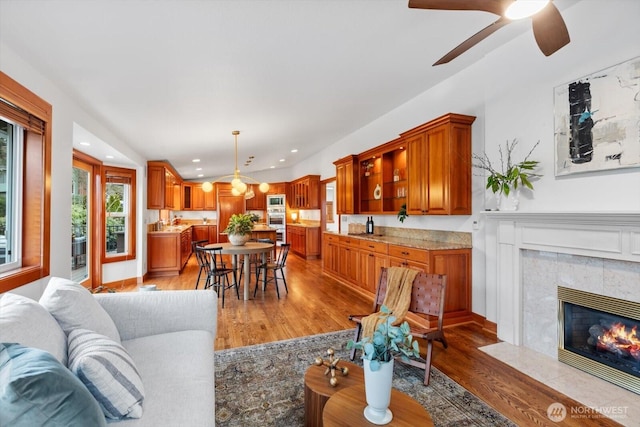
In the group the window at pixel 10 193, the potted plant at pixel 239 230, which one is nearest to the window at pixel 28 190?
the window at pixel 10 193

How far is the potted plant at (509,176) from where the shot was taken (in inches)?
112

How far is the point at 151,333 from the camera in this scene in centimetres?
214

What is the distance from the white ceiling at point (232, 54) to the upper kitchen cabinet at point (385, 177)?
0.76 m

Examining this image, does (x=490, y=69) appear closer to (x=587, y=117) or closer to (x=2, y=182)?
(x=587, y=117)

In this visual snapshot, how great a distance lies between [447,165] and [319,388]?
9.08 feet

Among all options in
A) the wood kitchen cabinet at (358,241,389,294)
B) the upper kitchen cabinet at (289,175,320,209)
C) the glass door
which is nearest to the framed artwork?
the wood kitchen cabinet at (358,241,389,294)

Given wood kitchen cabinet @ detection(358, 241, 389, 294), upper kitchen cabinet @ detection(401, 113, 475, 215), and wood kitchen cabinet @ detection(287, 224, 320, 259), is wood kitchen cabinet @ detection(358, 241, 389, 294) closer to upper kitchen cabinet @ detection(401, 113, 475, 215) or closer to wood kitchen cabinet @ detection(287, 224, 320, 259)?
upper kitchen cabinet @ detection(401, 113, 475, 215)

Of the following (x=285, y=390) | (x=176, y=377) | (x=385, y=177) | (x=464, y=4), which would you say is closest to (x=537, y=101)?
(x=464, y=4)

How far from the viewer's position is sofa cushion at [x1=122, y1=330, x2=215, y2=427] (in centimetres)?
126

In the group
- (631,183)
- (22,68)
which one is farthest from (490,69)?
(22,68)

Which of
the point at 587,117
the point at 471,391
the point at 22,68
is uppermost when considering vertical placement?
the point at 22,68

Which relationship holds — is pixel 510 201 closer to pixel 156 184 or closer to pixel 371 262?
pixel 371 262

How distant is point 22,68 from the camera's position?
242 centimetres

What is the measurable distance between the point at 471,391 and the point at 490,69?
3.14 meters
